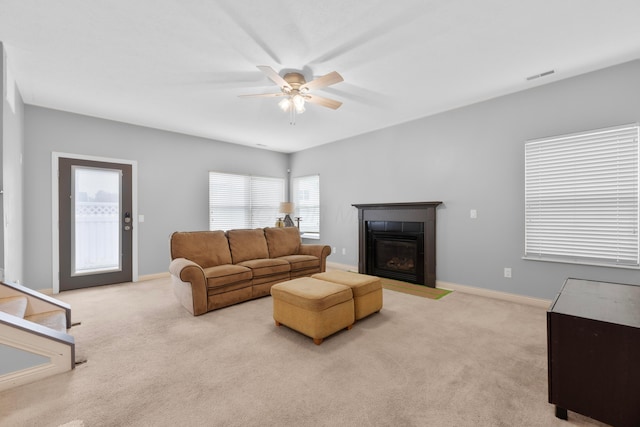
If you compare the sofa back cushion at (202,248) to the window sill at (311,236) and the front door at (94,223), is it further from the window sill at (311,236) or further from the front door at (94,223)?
the window sill at (311,236)

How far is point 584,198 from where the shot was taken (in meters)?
3.19

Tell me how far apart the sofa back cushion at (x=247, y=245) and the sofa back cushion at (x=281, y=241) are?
0.13m

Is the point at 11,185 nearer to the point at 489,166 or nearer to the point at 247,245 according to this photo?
the point at 247,245

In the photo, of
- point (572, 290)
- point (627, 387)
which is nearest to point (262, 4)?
point (572, 290)

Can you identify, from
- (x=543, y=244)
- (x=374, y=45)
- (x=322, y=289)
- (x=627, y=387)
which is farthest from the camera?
(x=543, y=244)

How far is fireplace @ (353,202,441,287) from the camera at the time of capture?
448 centimetres

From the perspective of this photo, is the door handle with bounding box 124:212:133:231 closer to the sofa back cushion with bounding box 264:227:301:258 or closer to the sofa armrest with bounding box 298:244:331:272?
the sofa back cushion with bounding box 264:227:301:258

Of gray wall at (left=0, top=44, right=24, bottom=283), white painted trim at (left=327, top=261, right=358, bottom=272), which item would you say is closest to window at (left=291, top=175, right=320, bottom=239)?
white painted trim at (left=327, top=261, right=358, bottom=272)

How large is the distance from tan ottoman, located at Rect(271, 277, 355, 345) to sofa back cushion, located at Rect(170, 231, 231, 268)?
1.46 metres

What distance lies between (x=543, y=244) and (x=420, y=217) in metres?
1.60

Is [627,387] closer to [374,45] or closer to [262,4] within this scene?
[374,45]

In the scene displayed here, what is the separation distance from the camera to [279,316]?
284 cm

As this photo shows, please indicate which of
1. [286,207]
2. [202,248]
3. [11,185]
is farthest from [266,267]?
[11,185]

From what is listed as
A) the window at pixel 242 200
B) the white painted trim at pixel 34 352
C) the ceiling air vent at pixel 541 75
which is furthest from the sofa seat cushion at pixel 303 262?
the ceiling air vent at pixel 541 75
